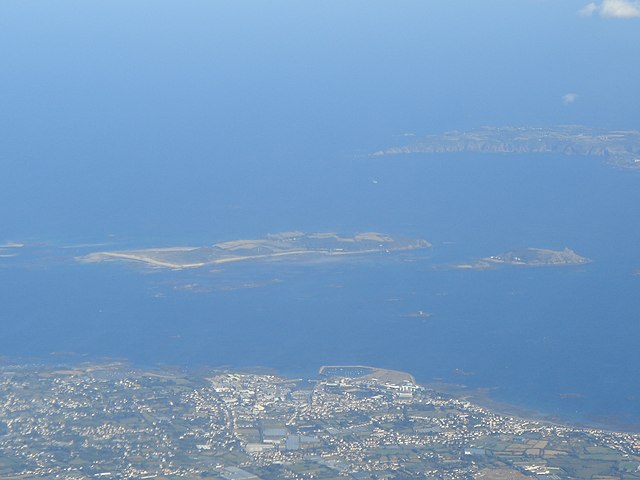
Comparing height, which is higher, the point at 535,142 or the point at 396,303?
the point at 535,142

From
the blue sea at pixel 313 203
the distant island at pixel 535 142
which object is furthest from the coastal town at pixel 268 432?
the distant island at pixel 535 142

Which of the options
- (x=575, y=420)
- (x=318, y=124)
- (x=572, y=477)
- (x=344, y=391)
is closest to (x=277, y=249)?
(x=344, y=391)

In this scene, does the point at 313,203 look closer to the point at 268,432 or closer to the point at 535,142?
the point at 535,142

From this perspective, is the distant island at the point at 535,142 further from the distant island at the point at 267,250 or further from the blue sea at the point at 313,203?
the distant island at the point at 267,250

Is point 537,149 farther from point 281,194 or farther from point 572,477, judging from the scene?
point 572,477

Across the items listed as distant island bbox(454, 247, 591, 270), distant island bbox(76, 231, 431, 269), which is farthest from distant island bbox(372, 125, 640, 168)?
distant island bbox(76, 231, 431, 269)

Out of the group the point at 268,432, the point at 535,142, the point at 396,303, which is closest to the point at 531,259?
the point at 396,303
